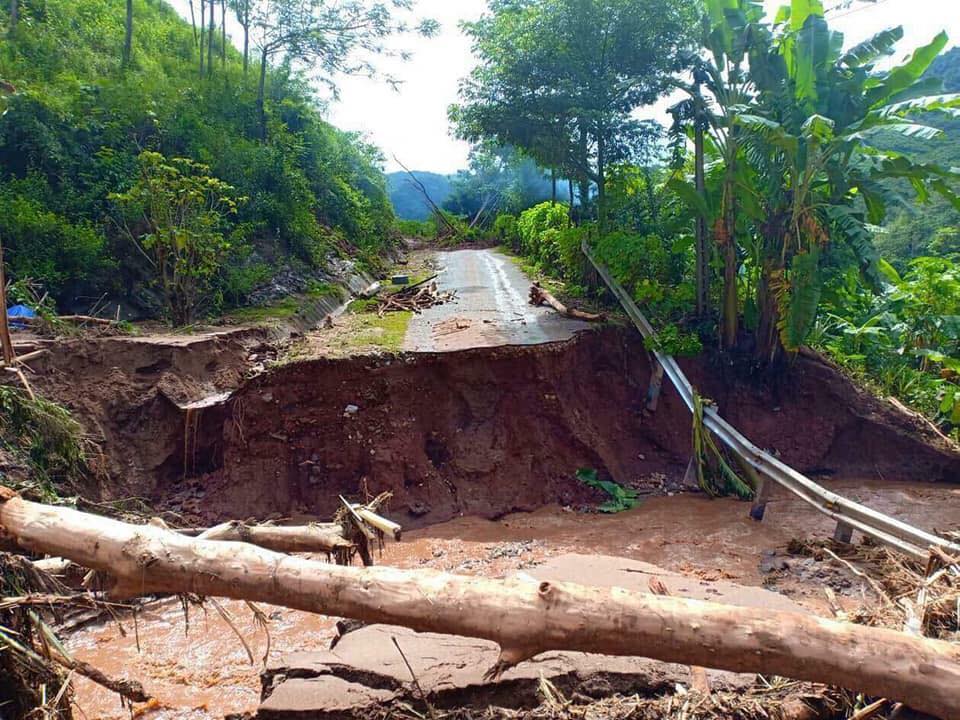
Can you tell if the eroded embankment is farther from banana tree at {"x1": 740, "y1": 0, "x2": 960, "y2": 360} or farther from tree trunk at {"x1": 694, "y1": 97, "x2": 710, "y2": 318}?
banana tree at {"x1": 740, "y1": 0, "x2": 960, "y2": 360}

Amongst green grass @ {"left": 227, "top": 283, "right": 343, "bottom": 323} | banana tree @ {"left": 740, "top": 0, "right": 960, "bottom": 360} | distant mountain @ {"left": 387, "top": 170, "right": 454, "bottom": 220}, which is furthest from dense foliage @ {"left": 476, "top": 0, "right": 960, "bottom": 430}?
distant mountain @ {"left": 387, "top": 170, "right": 454, "bottom": 220}

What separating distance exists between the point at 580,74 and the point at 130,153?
8.54m

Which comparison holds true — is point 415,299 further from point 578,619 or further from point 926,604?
point 578,619

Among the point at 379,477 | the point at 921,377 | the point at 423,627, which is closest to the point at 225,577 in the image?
the point at 423,627

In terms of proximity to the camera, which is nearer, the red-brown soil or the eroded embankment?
the red-brown soil

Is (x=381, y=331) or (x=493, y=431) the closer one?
(x=493, y=431)

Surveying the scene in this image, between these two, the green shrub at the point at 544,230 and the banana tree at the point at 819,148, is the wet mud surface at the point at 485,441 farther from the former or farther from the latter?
the green shrub at the point at 544,230

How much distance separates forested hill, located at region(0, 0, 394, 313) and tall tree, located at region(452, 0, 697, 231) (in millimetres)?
5057

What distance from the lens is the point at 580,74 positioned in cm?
1118

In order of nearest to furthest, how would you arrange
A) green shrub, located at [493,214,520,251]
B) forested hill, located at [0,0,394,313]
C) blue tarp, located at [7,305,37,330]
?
1. blue tarp, located at [7,305,37,330]
2. forested hill, located at [0,0,394,313]
3. green shrub, located at [493,214,520,251]

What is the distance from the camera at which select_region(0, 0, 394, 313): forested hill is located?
400 inches

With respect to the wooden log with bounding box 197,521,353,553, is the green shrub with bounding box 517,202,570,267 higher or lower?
higher

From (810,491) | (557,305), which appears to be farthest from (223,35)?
(810,491)

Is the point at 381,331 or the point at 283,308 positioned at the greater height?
the point at 283,308
